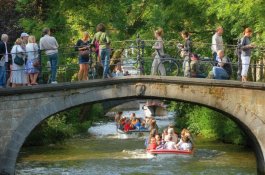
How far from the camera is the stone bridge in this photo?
19.3 metres

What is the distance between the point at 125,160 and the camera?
2641 centimetres

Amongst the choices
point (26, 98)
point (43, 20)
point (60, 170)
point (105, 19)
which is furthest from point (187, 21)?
point (26, 98)

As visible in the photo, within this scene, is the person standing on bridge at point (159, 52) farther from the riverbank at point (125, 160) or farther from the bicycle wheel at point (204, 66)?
the riverbank at point (125, 160)

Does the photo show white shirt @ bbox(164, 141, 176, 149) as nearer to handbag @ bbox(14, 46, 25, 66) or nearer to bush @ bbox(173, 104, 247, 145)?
bush @ bbox(173, 104, 247, 145)

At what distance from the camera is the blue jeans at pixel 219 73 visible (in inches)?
775

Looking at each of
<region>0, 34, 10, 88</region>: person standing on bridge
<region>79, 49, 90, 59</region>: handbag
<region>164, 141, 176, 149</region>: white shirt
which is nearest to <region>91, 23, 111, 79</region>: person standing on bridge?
<region>79, 49, 90, 59</region>: handbag

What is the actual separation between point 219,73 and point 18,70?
4.69 metres

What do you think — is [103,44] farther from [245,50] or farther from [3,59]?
[245,50]

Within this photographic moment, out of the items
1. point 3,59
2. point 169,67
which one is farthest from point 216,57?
point 3,59

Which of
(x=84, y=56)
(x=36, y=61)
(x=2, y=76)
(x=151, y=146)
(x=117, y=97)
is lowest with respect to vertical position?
(x=151, y=146)

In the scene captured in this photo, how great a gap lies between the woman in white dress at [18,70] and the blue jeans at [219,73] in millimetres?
4454

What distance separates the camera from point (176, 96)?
1967 cm

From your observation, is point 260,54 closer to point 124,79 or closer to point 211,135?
point 124,79

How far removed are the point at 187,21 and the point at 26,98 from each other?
29.3 feet
